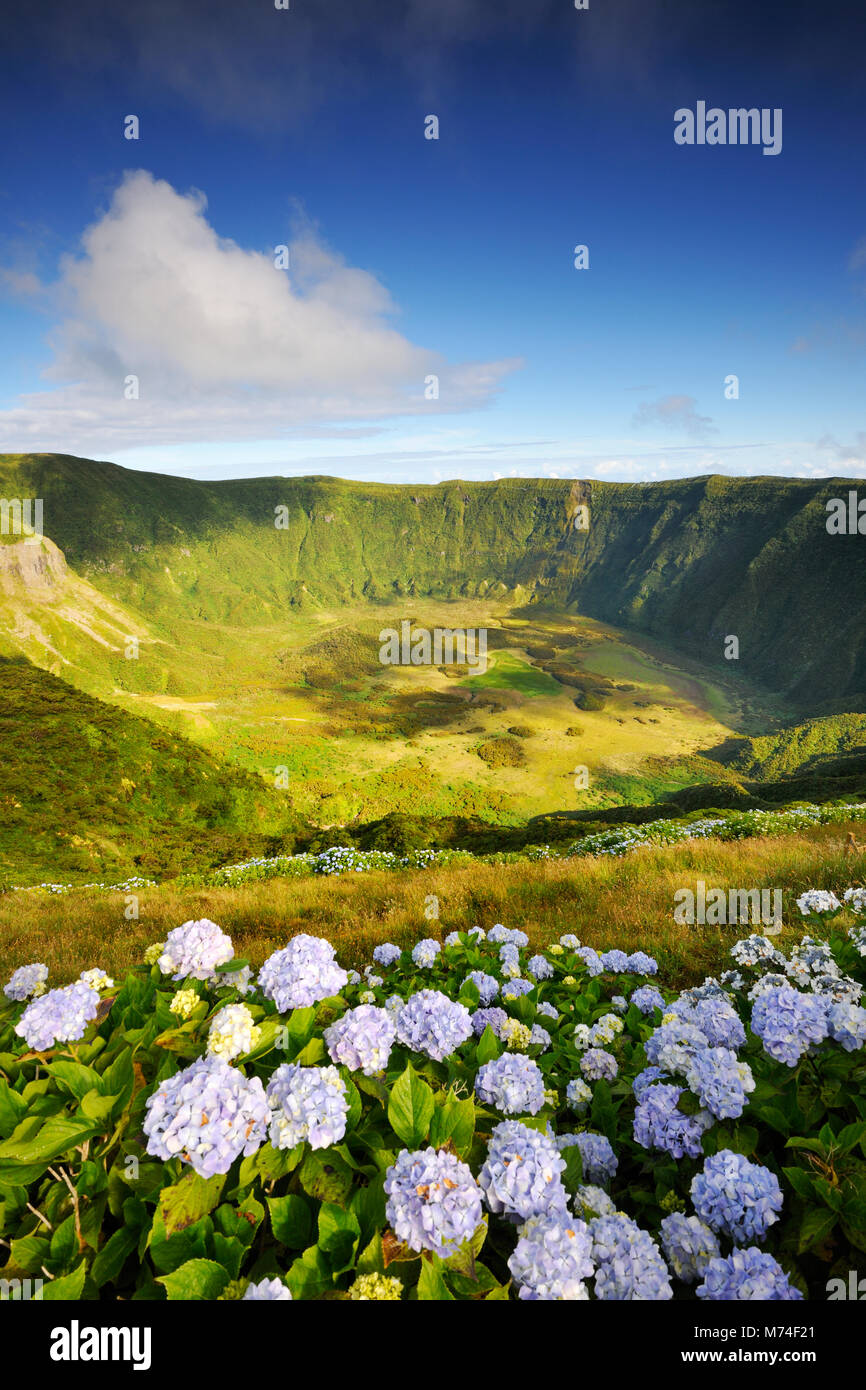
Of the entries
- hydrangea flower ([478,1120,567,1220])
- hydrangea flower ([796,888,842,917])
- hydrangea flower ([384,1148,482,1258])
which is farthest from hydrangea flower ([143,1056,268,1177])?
hydrangea flower ([796,888,842,917])

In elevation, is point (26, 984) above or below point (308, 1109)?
below

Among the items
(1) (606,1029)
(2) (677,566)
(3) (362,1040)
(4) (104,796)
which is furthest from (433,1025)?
(2) (677,566)

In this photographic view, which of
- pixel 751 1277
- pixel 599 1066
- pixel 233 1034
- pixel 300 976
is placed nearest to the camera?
pixel 751 1277

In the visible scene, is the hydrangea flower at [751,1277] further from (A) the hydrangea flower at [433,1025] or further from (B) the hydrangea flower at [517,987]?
(B) the hydrangea flower at [517,987]

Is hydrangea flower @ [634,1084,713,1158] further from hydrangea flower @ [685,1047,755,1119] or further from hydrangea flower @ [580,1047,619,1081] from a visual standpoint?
hydrangea flower @ [580,1047,619,1081]

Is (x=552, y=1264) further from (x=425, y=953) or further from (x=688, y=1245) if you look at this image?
(x=425, y=953)

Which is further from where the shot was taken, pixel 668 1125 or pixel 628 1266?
pixel 668 1125

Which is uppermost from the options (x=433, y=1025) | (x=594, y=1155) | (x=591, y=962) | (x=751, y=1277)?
(x=433, y=1025)

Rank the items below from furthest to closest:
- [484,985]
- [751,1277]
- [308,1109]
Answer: [484,985], [308,1109], [751,1277]
